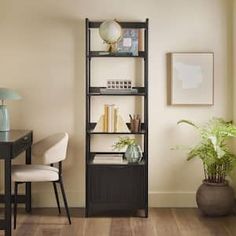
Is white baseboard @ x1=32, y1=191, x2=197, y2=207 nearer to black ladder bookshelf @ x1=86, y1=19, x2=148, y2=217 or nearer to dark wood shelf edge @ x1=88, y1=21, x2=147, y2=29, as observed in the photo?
black ladder bookshelf @ x1=86, y1=19, x2=148, y2=217

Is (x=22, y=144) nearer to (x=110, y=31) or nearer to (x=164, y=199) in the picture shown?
(x=110, y=31)

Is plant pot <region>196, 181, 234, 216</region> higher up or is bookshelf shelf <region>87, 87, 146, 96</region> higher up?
bookshelf shelf <region>87, 87, 146, 96</region>

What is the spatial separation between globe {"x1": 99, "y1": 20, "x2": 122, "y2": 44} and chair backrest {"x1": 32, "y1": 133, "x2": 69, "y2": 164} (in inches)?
39.9

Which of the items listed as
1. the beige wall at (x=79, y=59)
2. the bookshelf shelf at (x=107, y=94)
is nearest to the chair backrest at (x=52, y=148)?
the beige wall at (x=79, y=59)

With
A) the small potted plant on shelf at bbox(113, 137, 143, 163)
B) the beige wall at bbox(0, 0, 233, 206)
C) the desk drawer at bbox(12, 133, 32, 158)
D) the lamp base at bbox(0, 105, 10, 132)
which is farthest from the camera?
the beige wall at bbox(0, 0, 233, 206)

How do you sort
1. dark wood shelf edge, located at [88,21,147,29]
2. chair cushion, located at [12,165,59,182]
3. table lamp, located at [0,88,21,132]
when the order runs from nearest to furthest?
chair cushion, located at [12,165,59,182] < table lamp, located at [0,88,21,132] < dark wood shelf edge, located at [88,21,147,29]

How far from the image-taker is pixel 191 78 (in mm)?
5250

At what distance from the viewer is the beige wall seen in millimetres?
5223

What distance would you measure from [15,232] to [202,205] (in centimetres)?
179

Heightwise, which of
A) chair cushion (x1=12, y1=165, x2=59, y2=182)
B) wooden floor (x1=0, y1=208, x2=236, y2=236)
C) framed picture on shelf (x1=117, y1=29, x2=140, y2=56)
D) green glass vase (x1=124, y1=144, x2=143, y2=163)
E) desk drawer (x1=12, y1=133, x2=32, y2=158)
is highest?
framed picture on shelf (x1=117, y1=29, x2=140, y2=56)

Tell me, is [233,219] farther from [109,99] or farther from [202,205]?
[109,99]

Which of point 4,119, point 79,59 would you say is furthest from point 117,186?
point 79,59

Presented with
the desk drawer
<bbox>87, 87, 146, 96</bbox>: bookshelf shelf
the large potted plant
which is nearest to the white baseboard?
the large potted plant

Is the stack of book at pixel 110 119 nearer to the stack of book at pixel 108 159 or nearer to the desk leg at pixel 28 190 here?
the stack of book at pixel 108 159
